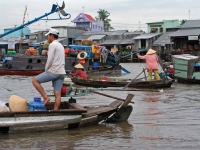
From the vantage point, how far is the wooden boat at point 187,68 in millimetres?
15727

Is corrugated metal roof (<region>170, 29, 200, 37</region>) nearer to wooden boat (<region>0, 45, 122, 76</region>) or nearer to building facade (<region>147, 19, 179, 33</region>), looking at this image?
building facade (<region>147, 19, 179, 33</region>)

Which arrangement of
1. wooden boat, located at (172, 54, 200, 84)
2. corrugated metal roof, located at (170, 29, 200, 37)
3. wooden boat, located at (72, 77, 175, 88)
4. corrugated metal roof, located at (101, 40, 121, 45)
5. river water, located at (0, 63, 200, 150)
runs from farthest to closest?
corrugated metal roof, located at (101, 40, 121, 45) < corrugated metal roof, located at (170, 29, 200, 37) < wooden boat, located at (172, 54, 200, 84) < wooden boat, located at (72, 77, 175, 88) < river water, located at (0, 63, 200, 150)

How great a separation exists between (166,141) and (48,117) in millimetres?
1839

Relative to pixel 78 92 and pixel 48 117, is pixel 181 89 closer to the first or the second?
pixel 78 92

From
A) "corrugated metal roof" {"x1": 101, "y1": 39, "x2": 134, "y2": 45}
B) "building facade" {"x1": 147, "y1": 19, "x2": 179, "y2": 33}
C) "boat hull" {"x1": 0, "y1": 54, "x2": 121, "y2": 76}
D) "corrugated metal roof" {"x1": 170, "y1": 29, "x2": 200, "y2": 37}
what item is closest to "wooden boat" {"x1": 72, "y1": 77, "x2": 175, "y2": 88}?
"boat hull" {"x1": 0, "y1": 54, "x2": 121, "y2": 76}

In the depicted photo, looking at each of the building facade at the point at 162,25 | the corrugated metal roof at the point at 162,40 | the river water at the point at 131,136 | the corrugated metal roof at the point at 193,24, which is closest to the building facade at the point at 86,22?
the building facade at the point at 162,25

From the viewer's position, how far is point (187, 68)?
1590 centimetres

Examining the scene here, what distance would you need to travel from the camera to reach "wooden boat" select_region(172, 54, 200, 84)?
15727 mm

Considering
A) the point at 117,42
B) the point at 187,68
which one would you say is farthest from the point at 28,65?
the point at 117,42

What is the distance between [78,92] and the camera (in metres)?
9.35

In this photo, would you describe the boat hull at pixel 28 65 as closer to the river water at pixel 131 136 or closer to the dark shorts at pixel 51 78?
the river water at pixel 131 136

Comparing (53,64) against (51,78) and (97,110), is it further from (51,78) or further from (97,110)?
(97,110)

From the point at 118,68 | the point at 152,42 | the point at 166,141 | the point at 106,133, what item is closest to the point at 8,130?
the point at 106,133

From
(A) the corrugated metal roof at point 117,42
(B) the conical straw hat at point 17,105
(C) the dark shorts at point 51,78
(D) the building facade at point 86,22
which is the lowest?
(B) the conical straw hat at point 17,105
